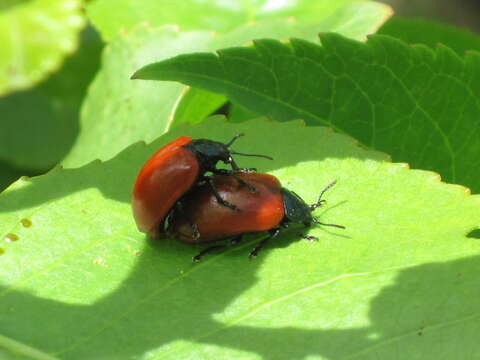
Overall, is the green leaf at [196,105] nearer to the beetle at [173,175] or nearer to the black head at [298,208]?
the beetle at [173,175]

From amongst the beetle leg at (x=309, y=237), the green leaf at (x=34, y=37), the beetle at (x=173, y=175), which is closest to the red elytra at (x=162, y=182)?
the beetle at (x=173, y=175)

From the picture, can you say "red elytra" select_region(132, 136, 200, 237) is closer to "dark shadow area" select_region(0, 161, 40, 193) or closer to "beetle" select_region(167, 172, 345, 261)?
"beetle" select_region(167, 172, 345, 261)

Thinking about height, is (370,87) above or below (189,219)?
above

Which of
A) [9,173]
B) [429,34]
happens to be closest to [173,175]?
[429,34]

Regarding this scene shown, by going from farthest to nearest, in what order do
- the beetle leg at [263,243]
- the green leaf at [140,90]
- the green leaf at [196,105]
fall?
the green leaf at [140,90], the green leaf at [196,105], the beetle leg at [263,243]

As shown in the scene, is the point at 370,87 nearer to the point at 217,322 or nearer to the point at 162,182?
the point at 162,182

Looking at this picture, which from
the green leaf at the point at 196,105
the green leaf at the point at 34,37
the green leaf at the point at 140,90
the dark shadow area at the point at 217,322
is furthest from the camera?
the green leaf at the point at 34,37
